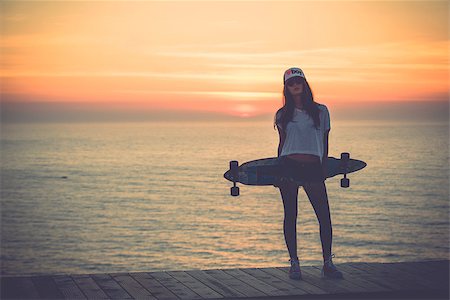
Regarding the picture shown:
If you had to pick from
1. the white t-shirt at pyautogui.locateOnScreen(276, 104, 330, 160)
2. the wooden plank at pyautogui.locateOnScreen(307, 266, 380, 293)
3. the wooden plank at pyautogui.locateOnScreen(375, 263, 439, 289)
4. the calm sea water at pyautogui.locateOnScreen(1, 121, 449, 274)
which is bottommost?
the calm sea water at pyautogui.locateOnScreen(1, 121, 449, 274)

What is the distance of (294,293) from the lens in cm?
772

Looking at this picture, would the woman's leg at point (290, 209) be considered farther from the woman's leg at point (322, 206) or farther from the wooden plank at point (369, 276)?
the wooden plank at point (369, 276)

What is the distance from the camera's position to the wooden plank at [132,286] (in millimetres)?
Result: 7693

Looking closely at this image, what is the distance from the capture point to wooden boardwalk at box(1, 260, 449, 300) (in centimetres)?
768

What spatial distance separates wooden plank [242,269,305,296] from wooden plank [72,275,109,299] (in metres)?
1.85

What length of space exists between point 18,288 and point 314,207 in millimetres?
3373

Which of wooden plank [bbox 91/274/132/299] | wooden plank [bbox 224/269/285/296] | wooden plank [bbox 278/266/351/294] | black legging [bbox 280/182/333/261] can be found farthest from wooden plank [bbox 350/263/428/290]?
wooden plank [bbox 91/274/132/299]

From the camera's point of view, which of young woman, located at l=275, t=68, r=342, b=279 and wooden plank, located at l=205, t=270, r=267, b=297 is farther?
young woman, located at l=275, t=68, r=342, b=279

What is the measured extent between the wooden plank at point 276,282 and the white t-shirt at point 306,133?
1.48m

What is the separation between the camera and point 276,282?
26.9 feet

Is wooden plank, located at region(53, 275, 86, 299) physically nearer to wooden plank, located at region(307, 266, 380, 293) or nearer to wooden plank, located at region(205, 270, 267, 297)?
wooden plank, located at region(205, 270, 267, 297)

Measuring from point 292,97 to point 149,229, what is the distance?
2516 inches

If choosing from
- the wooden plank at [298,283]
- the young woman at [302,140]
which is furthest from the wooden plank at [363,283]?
the young woman at [302,140]

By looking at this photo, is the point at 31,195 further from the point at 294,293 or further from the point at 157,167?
the point at 294,293
